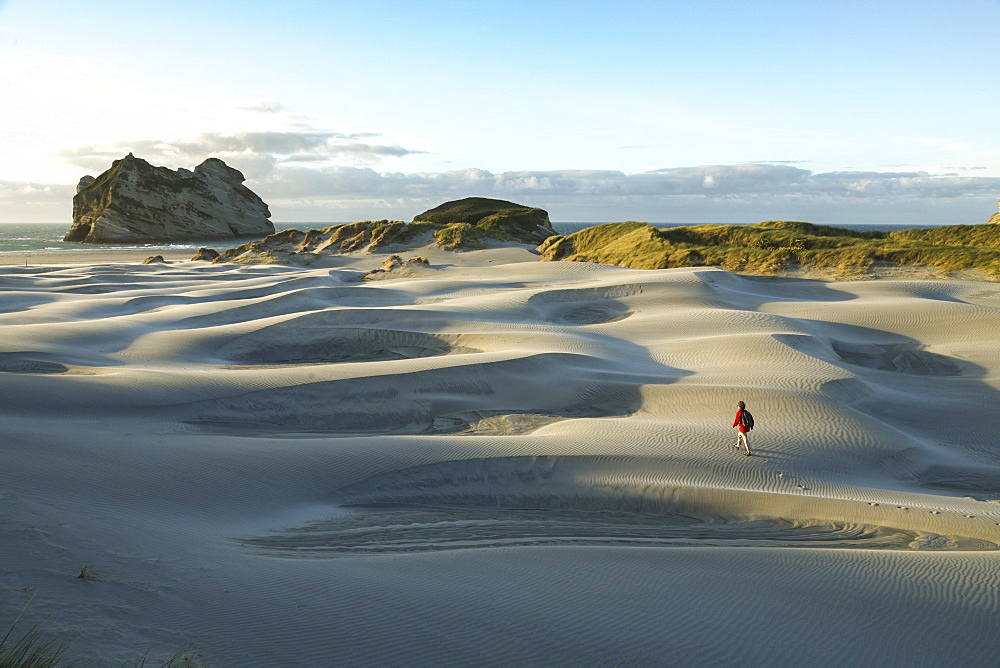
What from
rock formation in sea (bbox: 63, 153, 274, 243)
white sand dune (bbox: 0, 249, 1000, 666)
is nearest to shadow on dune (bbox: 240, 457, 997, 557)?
white sand dune (bbox: 0, 249, 1000, 666)

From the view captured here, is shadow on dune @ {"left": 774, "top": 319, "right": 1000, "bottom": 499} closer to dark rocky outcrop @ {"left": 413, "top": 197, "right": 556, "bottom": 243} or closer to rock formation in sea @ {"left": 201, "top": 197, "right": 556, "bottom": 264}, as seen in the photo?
rock formation in sea @ {"left": 201, "top": 197, "right": 556, "bottom": 264}

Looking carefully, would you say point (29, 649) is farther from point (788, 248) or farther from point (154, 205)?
point (154, 205)

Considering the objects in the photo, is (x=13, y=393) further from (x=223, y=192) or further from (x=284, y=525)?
(x=223, y=192)

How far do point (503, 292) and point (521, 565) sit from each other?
51.3 feet

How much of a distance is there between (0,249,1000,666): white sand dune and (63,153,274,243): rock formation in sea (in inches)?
2465

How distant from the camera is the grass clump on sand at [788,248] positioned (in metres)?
22.6

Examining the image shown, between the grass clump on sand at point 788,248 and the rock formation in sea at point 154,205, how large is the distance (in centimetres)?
5697

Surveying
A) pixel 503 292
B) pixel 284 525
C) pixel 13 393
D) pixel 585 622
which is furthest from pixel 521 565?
pixel 503 292

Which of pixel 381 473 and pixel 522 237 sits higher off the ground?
pixel 522 237

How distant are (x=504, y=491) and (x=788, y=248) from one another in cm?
2101

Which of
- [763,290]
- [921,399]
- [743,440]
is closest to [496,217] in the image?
[763,290]

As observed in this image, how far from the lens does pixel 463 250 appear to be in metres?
37.0

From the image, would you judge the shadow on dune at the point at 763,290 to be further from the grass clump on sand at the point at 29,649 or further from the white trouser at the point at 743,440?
the grass clump on sand at the point at 29,649

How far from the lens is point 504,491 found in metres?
Answer: 7.20
